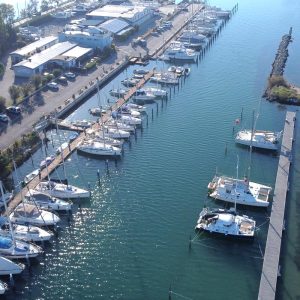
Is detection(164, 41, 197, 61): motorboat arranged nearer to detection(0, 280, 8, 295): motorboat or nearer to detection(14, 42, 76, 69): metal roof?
detection(14, 42, 76, 69): metal roof

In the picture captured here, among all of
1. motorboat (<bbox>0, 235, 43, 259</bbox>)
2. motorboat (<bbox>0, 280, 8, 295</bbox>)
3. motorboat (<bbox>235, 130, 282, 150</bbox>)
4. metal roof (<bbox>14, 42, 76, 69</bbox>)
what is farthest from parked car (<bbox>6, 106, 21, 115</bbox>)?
motorboat (<bbox>0, 280, 8, 295</bbox>)

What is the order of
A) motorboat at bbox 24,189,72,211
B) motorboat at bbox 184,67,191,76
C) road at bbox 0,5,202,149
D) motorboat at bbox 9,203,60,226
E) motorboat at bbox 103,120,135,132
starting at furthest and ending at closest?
motorboat at bbox 184,67,191,76 → motorboat at bbox 103,120,135,132 → road at bbox 0,5,202,149 → motorboat at bbox 24,189,72,211 → motorboat at bbox 9,203,60,226

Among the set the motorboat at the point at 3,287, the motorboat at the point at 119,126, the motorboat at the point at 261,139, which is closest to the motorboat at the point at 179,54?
the motorboat at the point at 119,126

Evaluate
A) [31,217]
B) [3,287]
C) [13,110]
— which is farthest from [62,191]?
[13,110]

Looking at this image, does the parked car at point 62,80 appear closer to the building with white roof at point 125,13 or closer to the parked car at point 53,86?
the parked car at point 53,86

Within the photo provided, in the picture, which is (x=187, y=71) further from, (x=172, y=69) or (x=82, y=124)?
(x=82, y=124)

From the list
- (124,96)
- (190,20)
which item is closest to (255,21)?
(190,20)
